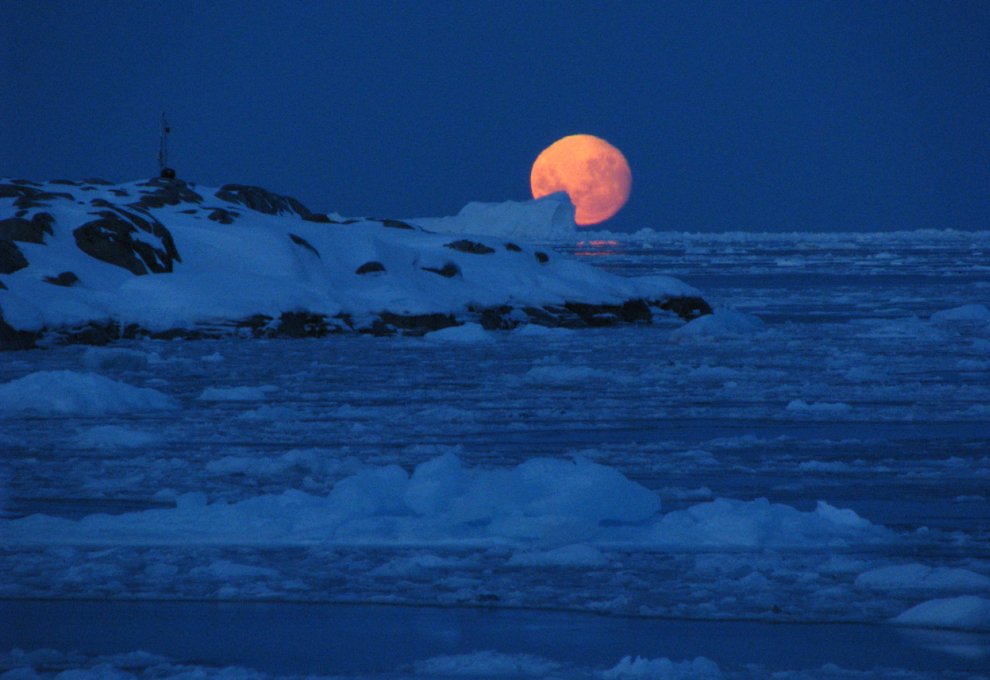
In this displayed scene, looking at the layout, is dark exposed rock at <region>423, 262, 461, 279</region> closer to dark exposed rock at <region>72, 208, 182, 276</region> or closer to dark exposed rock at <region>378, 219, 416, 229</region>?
dark exposed rock at <region>378, 219, 416, 229</region>

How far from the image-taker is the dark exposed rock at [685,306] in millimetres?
26422

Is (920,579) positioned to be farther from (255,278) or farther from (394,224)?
(394,224)

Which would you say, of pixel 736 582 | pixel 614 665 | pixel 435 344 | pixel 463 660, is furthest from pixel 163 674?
pixel 435 344

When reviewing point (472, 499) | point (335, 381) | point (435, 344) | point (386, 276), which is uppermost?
point (386, 276)

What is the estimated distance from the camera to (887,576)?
18.9 feet

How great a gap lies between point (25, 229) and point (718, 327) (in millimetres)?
12233

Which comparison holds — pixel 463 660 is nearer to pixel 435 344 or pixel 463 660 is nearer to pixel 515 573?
pixel 515 573

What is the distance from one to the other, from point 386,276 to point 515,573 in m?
19.1

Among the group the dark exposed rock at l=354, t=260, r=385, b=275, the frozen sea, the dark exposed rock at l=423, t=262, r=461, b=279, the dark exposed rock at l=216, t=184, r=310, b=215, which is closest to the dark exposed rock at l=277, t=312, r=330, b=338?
the dark exposed rock at l=354, t=260, r=385, b=275

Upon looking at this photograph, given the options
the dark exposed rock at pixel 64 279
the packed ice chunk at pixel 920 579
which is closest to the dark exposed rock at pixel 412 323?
the dark exposed rock at pixel 64 279

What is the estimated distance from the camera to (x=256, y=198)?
111ft

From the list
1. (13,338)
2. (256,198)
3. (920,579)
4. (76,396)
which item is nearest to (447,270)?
(13,338)

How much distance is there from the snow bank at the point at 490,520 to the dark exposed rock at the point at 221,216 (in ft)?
64.8

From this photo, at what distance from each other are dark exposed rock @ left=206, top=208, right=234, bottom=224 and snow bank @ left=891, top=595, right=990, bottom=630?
2250 cm
